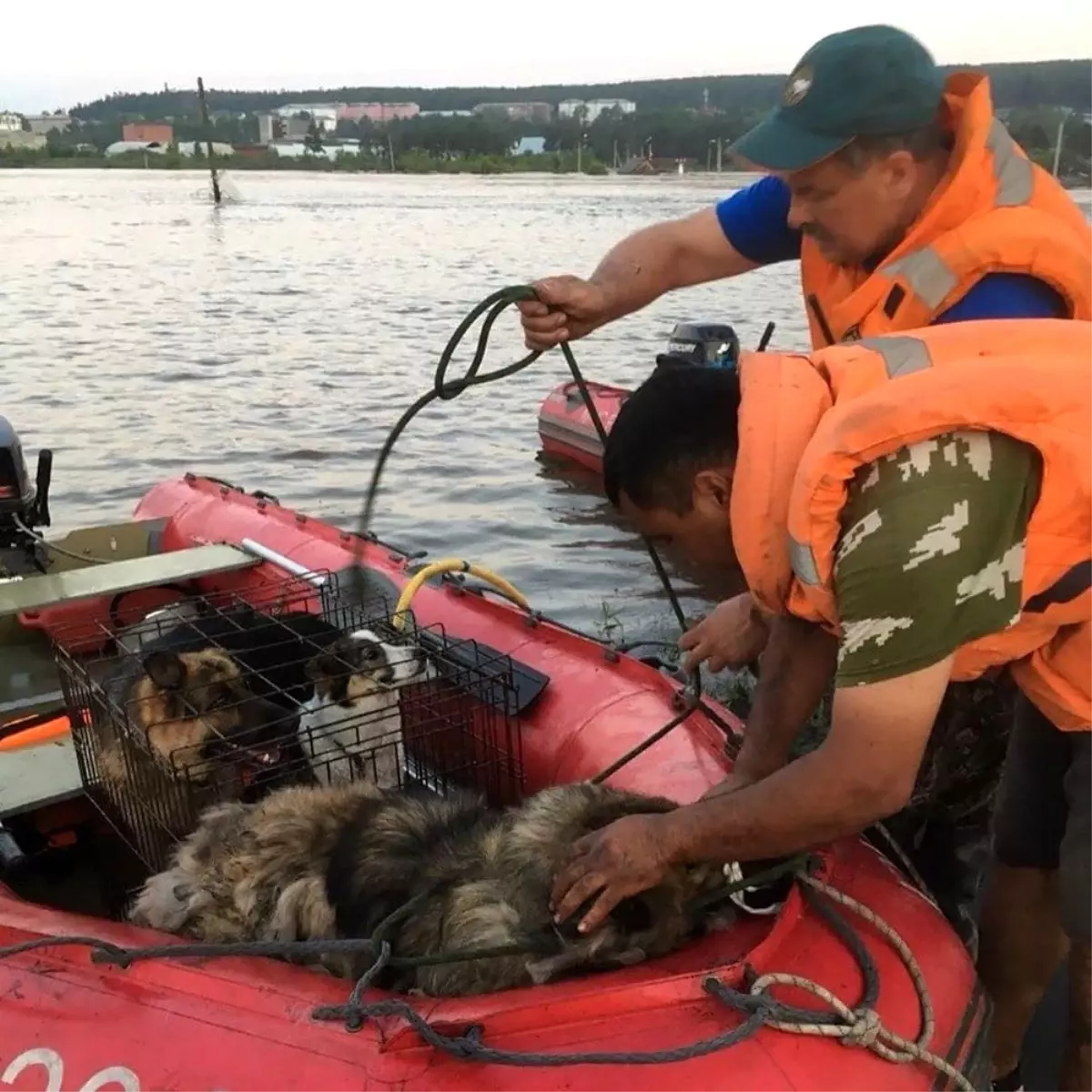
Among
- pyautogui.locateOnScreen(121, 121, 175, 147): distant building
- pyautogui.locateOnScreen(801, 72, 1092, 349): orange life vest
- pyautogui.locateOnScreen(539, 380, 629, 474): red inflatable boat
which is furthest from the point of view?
pyautogui.locateOnScreen(121, 121, 175, 147): distant building

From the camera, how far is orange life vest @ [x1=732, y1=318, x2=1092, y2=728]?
181cm

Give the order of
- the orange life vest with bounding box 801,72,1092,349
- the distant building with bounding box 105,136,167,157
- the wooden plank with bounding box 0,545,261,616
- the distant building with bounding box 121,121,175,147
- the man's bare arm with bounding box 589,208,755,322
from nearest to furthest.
Result: the orange life vest with bounding box 801,72,1092,349
the man's bare arm with bounding box 589,208,755,322
the wooden plank with bounding box 0,545,261,616
the distant building with bounding box 105,136,167,157
the distant building with bounding box 121,121,175,147

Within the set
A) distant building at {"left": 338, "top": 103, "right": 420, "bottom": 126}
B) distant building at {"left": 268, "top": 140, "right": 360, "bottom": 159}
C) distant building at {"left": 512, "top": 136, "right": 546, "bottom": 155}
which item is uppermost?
distant building at {"left": 338, "top": 103, "right": 420, "bottom": 126}

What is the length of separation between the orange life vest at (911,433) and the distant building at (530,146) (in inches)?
3899

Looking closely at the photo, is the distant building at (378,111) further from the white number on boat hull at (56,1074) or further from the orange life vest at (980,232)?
the white number on boat hull at (56,1074)

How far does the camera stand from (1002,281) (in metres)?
2.42

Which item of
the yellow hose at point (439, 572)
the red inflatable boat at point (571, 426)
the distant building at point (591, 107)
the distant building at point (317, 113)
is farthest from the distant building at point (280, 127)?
the yellow hose at point (439, 572)

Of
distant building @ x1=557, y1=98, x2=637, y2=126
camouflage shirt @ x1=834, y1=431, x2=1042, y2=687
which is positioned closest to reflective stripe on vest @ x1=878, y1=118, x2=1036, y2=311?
camouflage shirt @ x1=834, y1=431, x2=1042, y2=687

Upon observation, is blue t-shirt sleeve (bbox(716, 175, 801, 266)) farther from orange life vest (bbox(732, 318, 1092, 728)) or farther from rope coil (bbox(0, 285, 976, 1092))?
rope coil (bbox(0, 285, 976, 1092))

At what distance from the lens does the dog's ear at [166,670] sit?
325cm

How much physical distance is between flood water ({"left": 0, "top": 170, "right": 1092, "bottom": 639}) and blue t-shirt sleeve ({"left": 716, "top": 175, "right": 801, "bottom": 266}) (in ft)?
14.6

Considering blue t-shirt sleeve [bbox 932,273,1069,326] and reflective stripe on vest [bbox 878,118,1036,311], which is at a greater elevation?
reflective stripe on vest [bbox 878,118,1036,311]

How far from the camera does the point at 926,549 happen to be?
1.75 metres

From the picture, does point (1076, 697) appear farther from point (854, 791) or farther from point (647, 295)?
point (647, 295)
